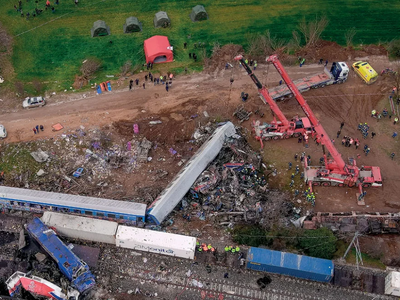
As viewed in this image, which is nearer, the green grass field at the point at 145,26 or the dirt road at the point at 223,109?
the dirt road at the point at 223,109

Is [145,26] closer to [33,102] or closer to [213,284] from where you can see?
[33,102]

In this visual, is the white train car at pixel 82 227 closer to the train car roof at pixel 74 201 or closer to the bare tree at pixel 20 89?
the train car roof at pixel 74 201

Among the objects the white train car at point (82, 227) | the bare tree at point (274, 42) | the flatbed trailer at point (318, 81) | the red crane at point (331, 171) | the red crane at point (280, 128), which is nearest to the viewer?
the white train car at point (82, 227)

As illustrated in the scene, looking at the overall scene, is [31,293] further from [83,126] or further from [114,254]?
[83,126]

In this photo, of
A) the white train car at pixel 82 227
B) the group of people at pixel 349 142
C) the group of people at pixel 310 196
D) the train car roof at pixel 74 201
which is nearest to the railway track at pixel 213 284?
the white train car at pixel 82 227

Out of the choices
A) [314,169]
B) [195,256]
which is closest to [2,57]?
[195,256]

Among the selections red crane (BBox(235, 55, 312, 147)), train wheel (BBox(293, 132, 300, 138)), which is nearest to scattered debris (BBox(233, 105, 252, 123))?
red crane (BBox(235, 55, 312, 147))

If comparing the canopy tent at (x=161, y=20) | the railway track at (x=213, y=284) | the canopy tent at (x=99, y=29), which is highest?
the canopy tent at (x=161, y=20)
